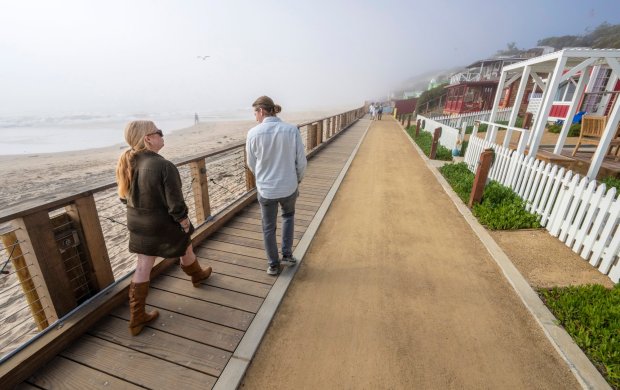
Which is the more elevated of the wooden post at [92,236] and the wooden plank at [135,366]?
the wooden post at [92,236]

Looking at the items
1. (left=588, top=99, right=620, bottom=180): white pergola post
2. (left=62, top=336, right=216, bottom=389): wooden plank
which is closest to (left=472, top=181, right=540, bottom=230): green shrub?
(left=588, top=99, right=620, bottom=180): white pergola post

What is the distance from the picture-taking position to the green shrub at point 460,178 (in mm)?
6199

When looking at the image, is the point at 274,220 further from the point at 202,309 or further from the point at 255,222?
the point at 255,222

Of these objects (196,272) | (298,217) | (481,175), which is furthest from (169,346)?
(481,175)

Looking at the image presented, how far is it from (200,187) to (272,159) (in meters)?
1.55

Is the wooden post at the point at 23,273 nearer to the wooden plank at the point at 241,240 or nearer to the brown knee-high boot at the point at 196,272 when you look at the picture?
the brown knee-high boot at the point at 196,272

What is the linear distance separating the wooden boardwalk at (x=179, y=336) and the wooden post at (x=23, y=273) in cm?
38

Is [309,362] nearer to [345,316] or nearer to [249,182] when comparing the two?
[345,316]

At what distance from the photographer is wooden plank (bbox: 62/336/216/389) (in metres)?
2.04

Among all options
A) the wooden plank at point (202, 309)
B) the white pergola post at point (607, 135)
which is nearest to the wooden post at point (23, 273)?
the wooden plank at point (202, 309)

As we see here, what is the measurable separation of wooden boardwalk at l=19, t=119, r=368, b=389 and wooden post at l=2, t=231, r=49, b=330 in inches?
15.1

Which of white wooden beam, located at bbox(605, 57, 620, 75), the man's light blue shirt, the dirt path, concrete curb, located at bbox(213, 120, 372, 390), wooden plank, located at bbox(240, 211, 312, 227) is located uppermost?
white wooden beam, located at bbox(605, 57, 620, 75)

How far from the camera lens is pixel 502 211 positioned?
494 cm

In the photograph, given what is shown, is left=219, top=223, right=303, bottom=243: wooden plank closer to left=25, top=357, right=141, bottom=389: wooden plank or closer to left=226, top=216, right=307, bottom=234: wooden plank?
left=226, top=216, right=307, bottom=234: wooden plank
